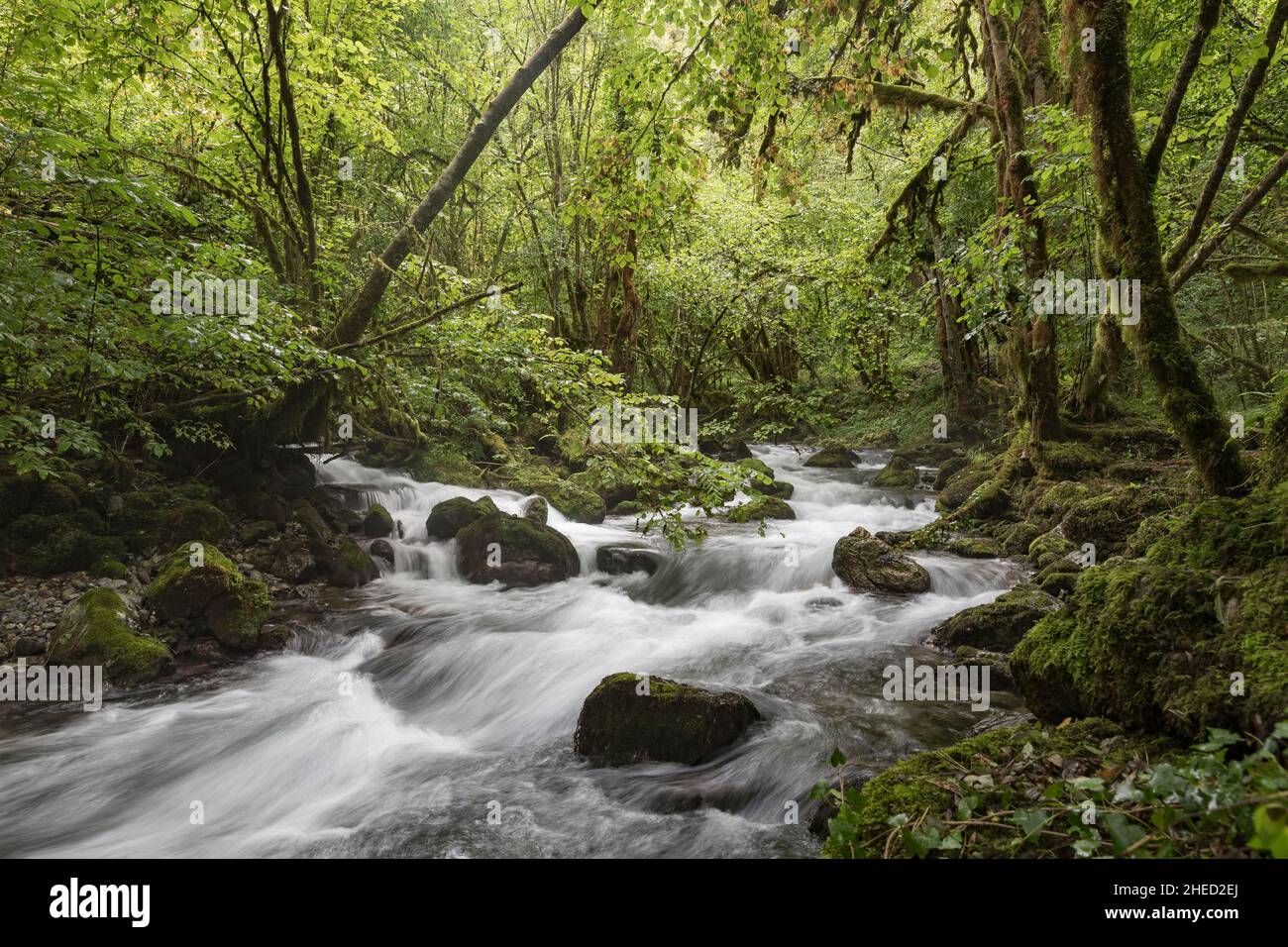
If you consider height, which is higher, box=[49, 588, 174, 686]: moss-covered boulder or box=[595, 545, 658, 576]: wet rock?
box=[595, 545, 658, 576]: wet rock

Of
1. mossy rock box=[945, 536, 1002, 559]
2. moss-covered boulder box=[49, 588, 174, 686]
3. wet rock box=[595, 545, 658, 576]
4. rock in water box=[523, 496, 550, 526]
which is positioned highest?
rock in water box=[523, 496, 550, 526]

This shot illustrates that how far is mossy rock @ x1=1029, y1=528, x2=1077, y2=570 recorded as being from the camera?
27.9 ft

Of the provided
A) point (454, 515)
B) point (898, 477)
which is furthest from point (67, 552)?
point (898, 477)

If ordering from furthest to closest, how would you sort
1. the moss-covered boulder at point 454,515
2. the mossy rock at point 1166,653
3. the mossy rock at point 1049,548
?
the moss-covered boulder at point 454,515 → the mossy rock at point 1049,548 → the mossy rock at point 1166,653

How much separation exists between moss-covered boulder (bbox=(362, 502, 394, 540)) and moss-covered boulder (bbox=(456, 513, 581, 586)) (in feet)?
5.37

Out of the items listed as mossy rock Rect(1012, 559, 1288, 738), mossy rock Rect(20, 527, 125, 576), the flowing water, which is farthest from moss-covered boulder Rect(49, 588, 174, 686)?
mossy rock Rect(1012, 559, 1288, 738)

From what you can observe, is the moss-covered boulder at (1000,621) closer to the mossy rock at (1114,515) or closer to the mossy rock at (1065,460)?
Answer: the mossy rock at (1114,515)

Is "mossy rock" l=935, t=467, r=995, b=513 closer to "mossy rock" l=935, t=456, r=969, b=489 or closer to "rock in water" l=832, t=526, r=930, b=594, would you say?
"mossy rock" l=935, t=456, r=969, b=489

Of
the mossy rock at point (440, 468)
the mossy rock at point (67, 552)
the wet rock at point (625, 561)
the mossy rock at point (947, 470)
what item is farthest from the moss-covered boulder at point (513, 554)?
the mossy rock at point (947, 470)

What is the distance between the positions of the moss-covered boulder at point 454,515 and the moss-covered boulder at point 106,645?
4.82 metres

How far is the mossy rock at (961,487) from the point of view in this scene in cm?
1263
